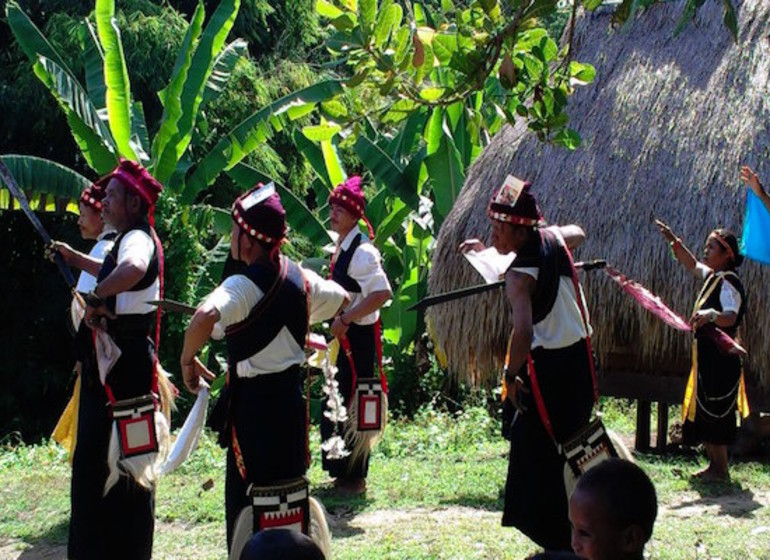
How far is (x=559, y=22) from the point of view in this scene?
69.4ft

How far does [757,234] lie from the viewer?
7098 millimetres

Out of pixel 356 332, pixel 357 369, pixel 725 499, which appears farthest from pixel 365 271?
pixel 725 499

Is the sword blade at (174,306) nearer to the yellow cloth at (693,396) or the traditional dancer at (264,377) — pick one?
the traditional dancer at (264,377)

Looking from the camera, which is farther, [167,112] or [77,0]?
[77,0]

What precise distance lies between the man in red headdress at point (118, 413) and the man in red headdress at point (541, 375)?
70.9 inches

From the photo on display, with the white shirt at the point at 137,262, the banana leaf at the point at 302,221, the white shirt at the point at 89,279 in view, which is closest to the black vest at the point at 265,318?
the white shirt at the point at 137,262

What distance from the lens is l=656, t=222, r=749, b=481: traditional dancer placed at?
7977 millimetres

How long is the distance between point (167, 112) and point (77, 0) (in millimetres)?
5221

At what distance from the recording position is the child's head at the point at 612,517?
333 centimetres

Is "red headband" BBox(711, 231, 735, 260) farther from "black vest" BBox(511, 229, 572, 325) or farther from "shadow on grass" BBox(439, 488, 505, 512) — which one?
"black vest" BBox(511, 229, 572, 325)

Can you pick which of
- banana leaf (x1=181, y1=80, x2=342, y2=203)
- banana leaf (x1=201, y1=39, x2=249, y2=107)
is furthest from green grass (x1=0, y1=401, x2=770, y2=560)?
banana leaf (x1=201, y1=39, x2=249, y2=107)

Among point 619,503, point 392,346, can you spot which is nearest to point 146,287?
point 619,503

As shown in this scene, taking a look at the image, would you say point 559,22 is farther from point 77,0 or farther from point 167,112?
point 167,112

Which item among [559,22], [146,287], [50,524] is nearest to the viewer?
[146,287]
